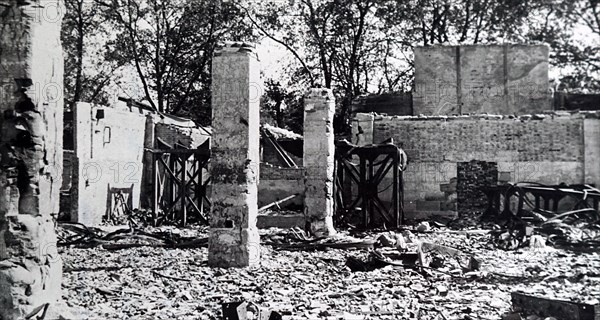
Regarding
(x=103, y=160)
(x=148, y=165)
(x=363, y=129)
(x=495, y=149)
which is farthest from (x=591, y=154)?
(x=103, y=160)

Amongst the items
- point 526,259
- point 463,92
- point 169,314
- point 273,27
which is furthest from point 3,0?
point 273,27

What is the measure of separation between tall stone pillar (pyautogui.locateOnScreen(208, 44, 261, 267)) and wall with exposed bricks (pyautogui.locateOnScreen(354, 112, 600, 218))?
1109cm

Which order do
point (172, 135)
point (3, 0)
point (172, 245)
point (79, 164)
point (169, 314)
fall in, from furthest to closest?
1. point (172, 135)
2. point (79, 164)
3. point (172, 245)
4. point (169, 314)
5. point (3, 0)

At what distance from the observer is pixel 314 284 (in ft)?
28.2

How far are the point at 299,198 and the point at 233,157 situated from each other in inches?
488

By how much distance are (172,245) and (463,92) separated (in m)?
18.2

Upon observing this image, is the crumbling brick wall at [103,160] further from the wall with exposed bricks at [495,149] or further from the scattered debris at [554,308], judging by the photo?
the scattered debris at [554,308]

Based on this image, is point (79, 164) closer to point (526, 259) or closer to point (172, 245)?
point (172, 245)

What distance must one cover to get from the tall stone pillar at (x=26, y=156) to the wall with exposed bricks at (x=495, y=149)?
50.9 ft

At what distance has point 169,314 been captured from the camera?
6.61 meters

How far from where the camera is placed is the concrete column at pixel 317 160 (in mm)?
14852

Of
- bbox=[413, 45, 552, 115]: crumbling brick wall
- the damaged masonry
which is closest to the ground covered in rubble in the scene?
the damaged masonry

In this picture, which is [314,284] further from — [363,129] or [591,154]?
[591,154]

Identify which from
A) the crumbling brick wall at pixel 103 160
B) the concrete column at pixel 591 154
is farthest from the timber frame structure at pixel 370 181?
the crumbling brick wall at pixel 103 160
